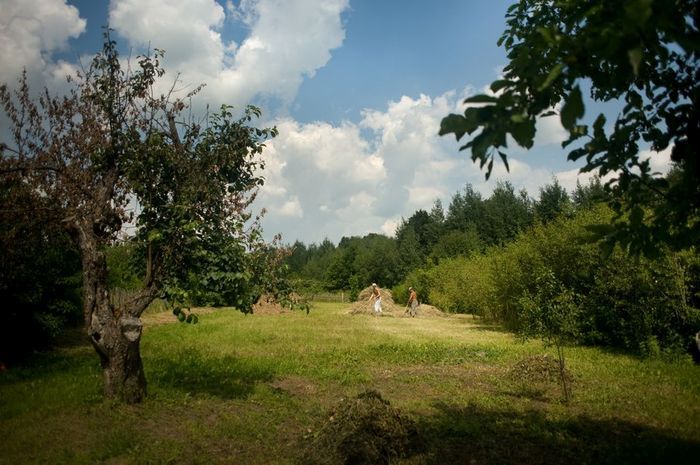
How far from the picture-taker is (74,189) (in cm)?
892

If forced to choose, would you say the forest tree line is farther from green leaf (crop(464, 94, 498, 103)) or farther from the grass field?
green leaf (crop(464, 94, 498, 103))

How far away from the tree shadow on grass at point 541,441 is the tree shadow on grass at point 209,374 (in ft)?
15.3

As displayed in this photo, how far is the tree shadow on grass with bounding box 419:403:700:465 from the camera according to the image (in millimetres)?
6137

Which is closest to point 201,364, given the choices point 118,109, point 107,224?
point 107,224

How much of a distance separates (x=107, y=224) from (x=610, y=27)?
9457mm

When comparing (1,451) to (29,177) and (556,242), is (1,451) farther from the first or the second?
(556,242)

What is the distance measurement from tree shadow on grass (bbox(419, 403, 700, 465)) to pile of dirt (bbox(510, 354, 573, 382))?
9.14ft

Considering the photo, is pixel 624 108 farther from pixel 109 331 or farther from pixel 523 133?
pixel 109 331

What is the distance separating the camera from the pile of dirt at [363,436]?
5.87 m

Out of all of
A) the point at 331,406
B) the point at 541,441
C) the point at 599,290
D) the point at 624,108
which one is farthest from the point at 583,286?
the point at 624,108

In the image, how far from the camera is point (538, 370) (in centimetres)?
1109

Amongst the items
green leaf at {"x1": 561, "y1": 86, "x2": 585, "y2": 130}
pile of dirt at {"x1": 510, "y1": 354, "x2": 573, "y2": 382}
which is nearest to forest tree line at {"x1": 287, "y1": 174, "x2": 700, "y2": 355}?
pile of dirt at {"x1": 510, "y1": 354, "x2": 573, "y2": 382}

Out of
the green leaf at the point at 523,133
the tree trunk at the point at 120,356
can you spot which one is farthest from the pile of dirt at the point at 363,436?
the green leaf at the point at 523,133

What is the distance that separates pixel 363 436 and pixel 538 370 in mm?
6874
